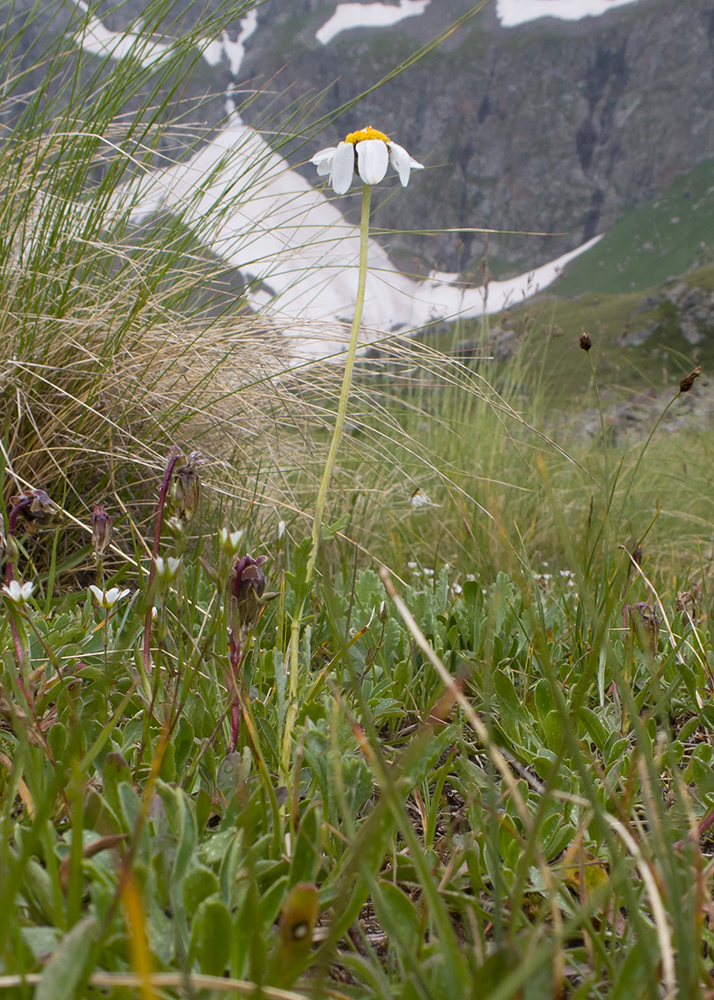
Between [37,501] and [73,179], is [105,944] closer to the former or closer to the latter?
[37,501]

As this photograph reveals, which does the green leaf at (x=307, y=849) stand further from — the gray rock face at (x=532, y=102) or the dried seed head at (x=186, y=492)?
the gray rock face at (x=532, y=102)

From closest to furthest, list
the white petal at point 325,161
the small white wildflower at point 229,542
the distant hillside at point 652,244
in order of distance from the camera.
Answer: the small white wildflower at point 229,542
the white petal at point 325,161
the distant hillside at point 652,244

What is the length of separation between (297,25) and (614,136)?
54.8 m

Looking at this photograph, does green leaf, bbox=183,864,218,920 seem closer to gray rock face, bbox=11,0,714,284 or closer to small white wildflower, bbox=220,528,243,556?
small white wildflower, bbox=220,528,243,556

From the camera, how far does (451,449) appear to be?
3.79 meters

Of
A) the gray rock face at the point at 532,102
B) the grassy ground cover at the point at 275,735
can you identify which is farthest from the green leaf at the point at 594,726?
the gray rock face at the point at 532,102

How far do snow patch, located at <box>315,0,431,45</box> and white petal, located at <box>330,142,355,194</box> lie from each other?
132 meters

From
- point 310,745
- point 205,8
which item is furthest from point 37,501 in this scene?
point 205,8

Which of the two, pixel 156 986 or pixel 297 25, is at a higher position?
pixel 297 25

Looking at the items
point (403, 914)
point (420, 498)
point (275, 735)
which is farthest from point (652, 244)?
point (403, 914)

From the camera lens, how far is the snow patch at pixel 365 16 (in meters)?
109

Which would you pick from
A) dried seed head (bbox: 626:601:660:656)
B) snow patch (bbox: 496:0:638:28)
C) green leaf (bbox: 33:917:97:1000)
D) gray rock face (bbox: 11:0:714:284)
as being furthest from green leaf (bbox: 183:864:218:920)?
snow patch (bbox: 496:0:638:28)

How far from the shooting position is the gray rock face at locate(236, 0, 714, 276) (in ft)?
302

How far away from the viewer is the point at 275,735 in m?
0.96
